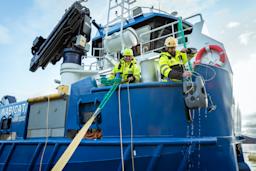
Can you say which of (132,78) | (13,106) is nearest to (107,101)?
(132,78)

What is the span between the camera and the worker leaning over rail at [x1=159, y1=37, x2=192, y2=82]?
3.14m

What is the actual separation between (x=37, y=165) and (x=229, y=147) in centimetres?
290

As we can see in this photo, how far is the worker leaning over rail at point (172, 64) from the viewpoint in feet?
10.3

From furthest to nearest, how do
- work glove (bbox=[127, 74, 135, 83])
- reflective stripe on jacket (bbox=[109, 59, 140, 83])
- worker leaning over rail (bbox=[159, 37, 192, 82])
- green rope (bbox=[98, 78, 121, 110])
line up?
reflective stripe on jacket (bbox=[109, 59, 140, 83]) → work glove (bbox=[127, 74, 135, 83]) → green rope (bbox=[98, 78, 121, 110]) → worker leaning over rail (bbox=[159, 37, 192, 82])

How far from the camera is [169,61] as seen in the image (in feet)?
11.1

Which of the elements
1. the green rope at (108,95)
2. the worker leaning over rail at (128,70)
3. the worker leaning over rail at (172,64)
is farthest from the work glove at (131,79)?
the worker leaning over rail at (172,64)

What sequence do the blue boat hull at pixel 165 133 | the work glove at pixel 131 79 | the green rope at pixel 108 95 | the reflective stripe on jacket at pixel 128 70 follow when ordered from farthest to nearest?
the reflective stripe on jacket at pixel 128 70 < the work glove at pixel 131 79 < the green rope at pixel 108 95 < the blue boat hull at pixel 165 133

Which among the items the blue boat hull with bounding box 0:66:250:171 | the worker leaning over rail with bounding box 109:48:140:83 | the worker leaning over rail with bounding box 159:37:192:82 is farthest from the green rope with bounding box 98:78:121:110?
the worker leaning over rail with bounding box 159:37:192:82

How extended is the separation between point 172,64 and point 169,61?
64 mm

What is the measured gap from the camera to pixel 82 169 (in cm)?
334

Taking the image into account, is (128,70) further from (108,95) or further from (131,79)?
(108,95)

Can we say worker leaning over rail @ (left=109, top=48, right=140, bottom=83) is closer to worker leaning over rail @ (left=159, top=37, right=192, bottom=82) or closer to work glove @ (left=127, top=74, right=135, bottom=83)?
work glove @ (left=127, top=74, right=135, bottom=83)

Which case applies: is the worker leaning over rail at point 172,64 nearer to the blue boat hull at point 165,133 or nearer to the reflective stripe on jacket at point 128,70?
the blue boat hull at point 165,133

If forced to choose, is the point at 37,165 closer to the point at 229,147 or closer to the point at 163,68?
the point at 163,68
